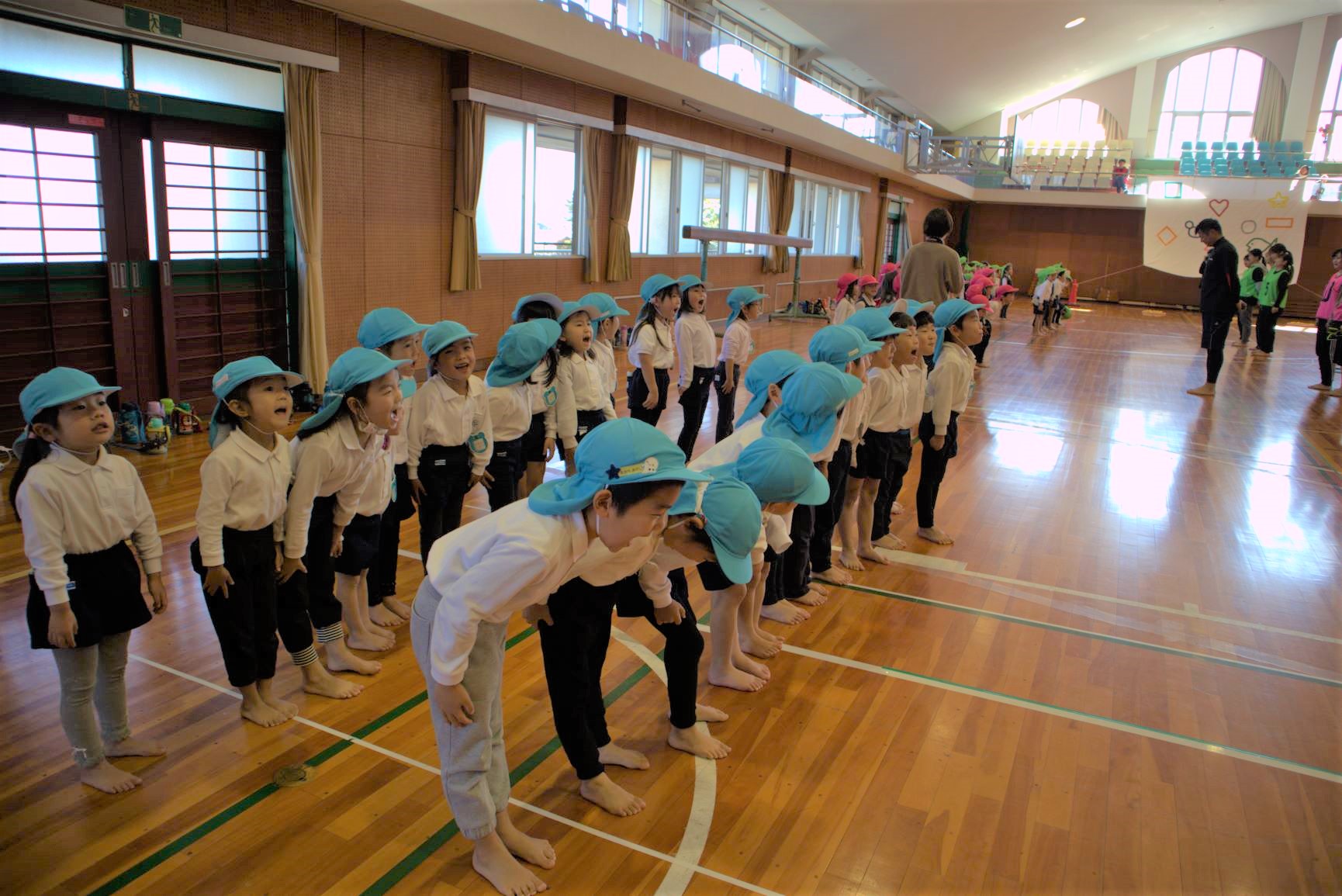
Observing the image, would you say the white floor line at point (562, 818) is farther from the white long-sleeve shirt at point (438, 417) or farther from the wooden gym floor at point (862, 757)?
the white long-sleeve shirt at point (438, 417)

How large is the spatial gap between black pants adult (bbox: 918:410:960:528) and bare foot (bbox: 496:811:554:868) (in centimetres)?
337

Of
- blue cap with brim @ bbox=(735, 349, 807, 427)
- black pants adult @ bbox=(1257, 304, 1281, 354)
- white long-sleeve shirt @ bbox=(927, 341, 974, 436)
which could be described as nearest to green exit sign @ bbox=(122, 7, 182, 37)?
blue cap with brim @ bbox=(735, 349, 807, 427)

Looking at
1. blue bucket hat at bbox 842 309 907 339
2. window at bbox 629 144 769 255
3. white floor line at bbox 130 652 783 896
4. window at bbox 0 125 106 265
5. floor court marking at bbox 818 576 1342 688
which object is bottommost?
white floor line at bbox 130 652 783 896

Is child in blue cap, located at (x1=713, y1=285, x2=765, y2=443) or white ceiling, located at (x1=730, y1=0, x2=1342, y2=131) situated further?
white ceiling, located at (x1=730, y1=0, x2=1342, y2=131)

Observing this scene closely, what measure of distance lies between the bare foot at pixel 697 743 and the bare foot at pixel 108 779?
1640mm

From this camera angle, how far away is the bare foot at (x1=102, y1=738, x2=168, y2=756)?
2770mm

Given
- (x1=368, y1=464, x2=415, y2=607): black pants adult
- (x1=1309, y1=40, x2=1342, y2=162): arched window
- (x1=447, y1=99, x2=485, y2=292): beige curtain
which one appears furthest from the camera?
(x1=1309, y1=40, x2=1342, y2=162): arched window

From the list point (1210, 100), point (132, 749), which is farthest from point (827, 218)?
point (132, 749)

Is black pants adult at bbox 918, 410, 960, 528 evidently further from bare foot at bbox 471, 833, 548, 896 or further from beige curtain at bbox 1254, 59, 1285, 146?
beige curtain at bbox 1254, 59, 1285, 146

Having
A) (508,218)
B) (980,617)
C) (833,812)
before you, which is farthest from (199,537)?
(508,218)

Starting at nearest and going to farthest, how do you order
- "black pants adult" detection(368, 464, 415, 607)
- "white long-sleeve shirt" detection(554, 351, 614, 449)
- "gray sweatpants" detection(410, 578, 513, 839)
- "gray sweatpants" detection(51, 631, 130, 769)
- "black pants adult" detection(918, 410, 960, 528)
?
"gray sweatpants" detection(410, 578, 513, 839)
"gray sweatpants" detection(51, 631, 130, 769)
"black pants adult" detection(368, 464, 415, 607)
"white long-sleeve shirt" detection(554, 351, 614, 449)
"black pants adult" detection(918, 410, 960, 528)

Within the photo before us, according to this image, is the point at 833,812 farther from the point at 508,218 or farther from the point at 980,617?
the point at 508,218

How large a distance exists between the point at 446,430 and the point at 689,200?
41.3ft

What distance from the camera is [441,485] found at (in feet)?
12.5
